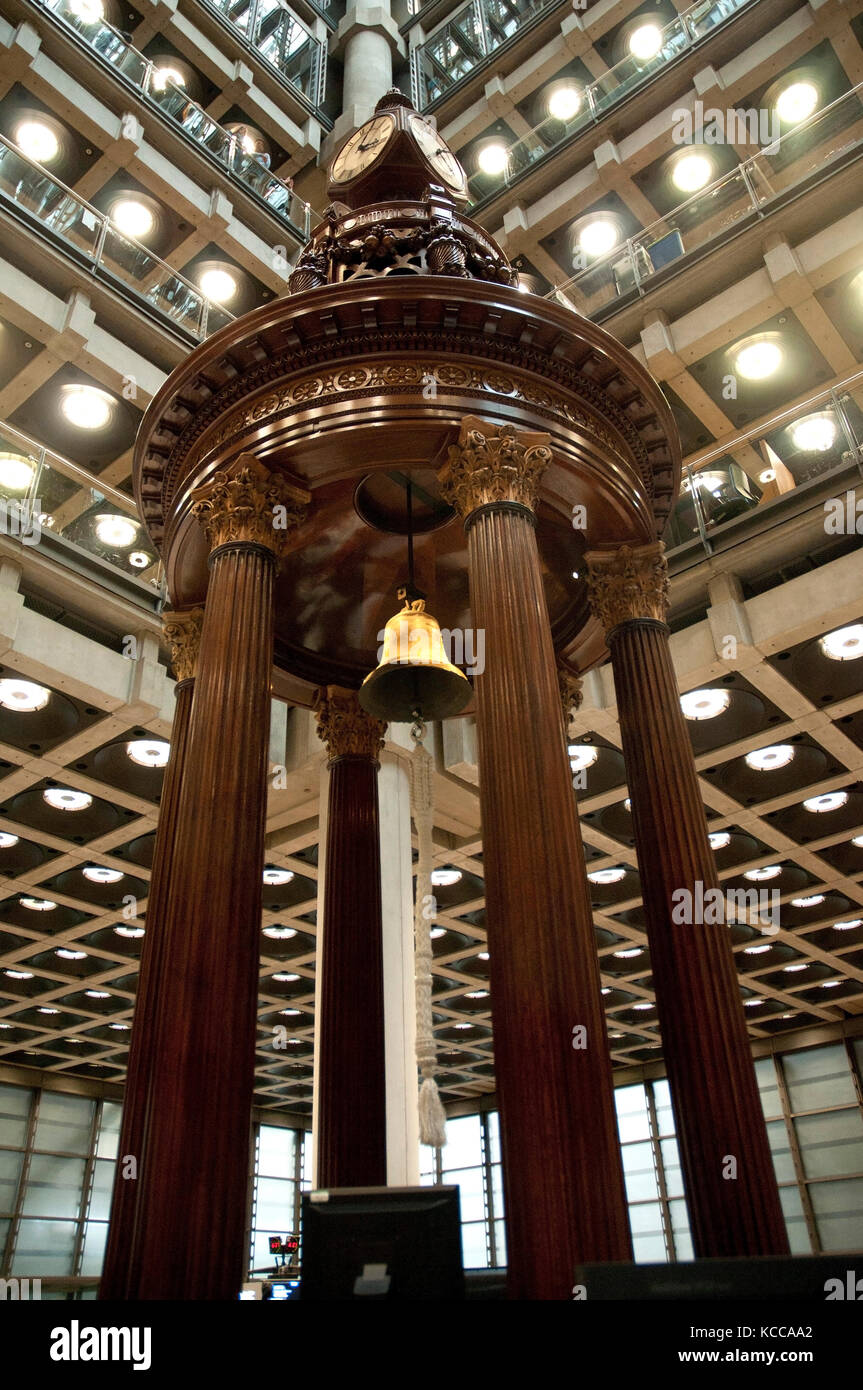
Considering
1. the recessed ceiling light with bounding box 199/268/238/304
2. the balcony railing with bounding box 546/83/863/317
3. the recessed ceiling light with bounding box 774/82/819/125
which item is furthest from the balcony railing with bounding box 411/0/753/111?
the recessed ceiling light with bounding box 199/268/238/304

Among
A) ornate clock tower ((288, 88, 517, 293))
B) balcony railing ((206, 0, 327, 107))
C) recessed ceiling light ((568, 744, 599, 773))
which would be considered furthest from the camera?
balcony railing ((206, 0, 327, 107))

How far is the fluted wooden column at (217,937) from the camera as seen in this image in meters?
4.53

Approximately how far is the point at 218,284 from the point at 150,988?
18.0 meters

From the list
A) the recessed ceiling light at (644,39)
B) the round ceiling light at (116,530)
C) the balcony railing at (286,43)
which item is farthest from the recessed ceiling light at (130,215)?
the recessed ceiling light at (644,39)

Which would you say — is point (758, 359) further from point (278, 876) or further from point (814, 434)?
point (278, 876)

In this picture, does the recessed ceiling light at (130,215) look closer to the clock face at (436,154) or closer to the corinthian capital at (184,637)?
the clock face at (436,154)

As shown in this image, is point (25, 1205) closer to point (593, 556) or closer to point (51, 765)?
point (51, 765)

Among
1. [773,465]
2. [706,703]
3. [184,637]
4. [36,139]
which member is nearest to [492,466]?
[184,637]

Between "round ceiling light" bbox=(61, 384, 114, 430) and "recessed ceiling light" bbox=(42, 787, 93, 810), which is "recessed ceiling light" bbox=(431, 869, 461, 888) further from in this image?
"round ceiling light" bbox=(61, 384, 114, 430)

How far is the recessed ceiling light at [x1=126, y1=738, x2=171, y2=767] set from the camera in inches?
553

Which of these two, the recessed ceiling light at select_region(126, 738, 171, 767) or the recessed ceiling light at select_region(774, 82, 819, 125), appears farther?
the recessed ceiling light at select_region(774, 82, 819, 125)

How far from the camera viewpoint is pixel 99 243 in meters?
14.3

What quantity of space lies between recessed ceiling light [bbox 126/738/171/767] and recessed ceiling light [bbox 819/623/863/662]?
9528mm
